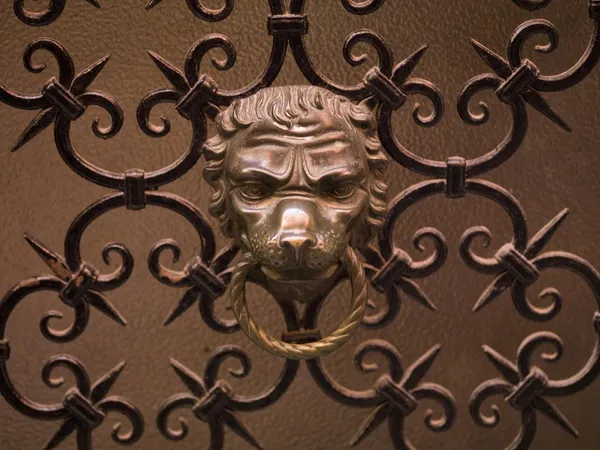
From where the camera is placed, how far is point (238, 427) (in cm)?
105

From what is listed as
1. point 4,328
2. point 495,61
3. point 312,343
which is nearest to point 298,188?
point 312,343

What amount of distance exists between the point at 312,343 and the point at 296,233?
0.43 ft

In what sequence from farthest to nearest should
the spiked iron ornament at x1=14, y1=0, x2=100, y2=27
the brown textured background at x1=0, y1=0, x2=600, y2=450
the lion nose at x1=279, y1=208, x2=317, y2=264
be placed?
1. the brown textured background at x1=0, y1=0, x2=600, y2=450
2. the spiked iron ornament at x1=14, y1=0, x2=100, y2=27
3. the lion nose at x1=279, y1=208, x2=317, y2=264

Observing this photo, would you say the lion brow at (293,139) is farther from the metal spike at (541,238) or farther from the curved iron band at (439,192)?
the metal spike at (541,238)

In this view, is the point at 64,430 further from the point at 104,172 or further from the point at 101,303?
the point at 104,172

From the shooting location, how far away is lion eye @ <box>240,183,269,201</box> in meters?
0.89

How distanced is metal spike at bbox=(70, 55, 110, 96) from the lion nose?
0.25m

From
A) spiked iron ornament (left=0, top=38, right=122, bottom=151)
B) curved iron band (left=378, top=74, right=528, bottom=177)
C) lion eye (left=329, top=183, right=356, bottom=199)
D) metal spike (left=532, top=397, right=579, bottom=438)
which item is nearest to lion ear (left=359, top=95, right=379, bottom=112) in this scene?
curved iron band (left=378, top=74, right=528, bottom=177)

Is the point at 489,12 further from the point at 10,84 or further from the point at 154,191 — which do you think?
the point at 10,84

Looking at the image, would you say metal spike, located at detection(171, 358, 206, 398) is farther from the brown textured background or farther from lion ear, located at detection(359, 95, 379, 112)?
lion ear, located at detection(359, 95, 379, 112)

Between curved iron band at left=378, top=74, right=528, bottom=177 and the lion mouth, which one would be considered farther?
curved iron band at left=378, top=74, right=528, bottom=177

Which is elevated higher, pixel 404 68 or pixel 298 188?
pixel 404 68

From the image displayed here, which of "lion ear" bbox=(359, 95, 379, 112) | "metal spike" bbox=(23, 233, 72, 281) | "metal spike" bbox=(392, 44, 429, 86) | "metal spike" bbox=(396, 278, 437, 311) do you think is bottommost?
"metal spike" bbox=(23, 233, 72, 281)

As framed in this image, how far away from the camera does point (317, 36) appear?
1108mm
